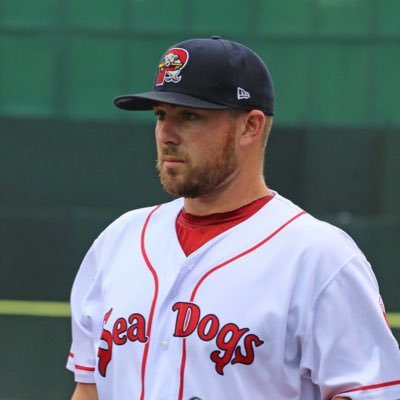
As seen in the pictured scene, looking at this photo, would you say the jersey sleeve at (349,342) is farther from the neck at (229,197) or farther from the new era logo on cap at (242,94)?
the new era logo on cap at (242,94)

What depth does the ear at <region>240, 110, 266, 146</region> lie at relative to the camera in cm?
240

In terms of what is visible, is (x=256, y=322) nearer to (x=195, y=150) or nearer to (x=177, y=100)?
(x=195, y=150)

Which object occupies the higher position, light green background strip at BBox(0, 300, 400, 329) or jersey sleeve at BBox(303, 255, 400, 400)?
jersey sleeve at BBox(303, 255, 400, 400)

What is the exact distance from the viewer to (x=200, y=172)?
233 cm

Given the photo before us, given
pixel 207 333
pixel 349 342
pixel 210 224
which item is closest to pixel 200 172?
pixel 210 224

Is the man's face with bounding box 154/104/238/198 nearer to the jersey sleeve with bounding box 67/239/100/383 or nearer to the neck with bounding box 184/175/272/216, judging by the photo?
the neck with bounding box 184/175/272/216

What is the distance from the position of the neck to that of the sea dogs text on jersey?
256 mm

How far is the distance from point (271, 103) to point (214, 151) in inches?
8.5

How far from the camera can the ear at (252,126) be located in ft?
7.88

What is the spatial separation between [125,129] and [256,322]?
367 centimetres

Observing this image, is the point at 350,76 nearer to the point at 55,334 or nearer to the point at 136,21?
the point at 136,21

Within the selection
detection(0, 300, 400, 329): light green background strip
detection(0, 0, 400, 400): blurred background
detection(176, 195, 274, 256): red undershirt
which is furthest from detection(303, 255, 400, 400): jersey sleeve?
detection(0, 300, 400, 329): light green background strip

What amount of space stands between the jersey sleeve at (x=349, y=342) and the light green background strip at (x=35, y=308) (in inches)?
142

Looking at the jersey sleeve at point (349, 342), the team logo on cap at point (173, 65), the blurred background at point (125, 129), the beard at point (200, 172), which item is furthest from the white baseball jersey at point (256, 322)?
the blurred background at point (125, 129)
